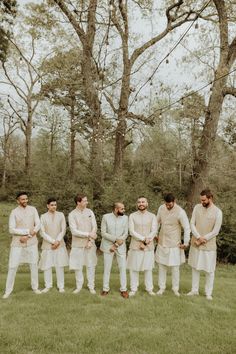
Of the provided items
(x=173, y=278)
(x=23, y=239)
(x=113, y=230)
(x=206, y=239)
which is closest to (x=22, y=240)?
(x=23, y=239)

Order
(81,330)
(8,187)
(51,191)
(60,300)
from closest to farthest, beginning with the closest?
1. (81,330)
2. (60,300)
3. (51,191)
4. (8,187)

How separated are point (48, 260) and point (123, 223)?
1705 mm

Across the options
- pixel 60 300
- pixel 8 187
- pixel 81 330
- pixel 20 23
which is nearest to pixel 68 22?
pixel 60 300

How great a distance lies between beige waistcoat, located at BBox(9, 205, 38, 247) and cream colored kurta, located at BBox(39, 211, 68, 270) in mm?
223

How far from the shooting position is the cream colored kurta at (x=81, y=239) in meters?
8.03

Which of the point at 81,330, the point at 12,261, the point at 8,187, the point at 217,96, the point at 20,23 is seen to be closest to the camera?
the point at 81,330

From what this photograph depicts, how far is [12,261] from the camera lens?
307 inches

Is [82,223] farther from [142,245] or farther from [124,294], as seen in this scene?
[124,294]

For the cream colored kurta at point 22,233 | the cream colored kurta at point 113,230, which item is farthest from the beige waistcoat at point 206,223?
the cream colored kurta at point 22,233

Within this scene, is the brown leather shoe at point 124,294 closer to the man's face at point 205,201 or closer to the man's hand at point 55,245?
the man's hand at point 55,245

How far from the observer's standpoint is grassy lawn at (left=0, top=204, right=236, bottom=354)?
539 centimetres

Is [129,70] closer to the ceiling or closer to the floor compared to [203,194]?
closer to the ceiling

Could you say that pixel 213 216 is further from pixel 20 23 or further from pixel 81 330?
pixel 20 23

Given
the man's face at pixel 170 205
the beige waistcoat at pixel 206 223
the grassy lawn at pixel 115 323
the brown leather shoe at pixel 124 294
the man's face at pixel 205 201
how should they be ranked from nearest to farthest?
the grassy lawn at pixel 115 323
the brown leather shoe at pixel 124 294
the man's face at pixel 205 201
the beige waistcoat at pixel 206 223
the man's face at pixel 170 205
